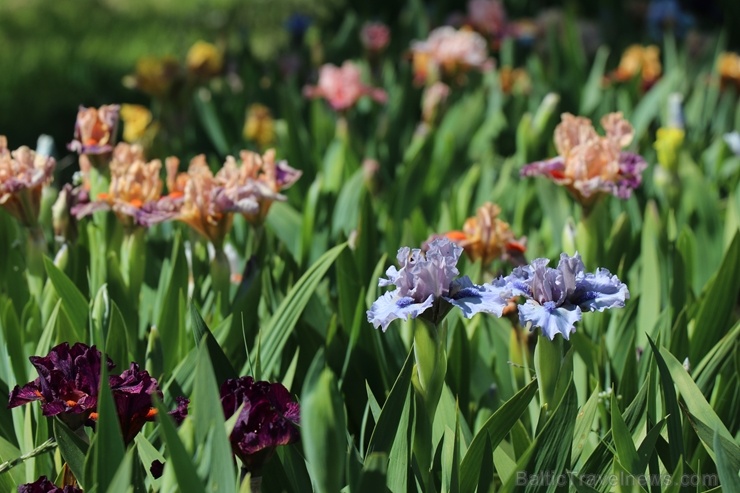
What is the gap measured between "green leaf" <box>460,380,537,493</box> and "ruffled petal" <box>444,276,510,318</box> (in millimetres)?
103

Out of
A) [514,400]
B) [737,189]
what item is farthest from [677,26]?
[514,400]

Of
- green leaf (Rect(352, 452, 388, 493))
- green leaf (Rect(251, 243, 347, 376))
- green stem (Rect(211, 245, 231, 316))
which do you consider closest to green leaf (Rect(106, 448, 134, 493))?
green leaf (Rect(352, 452, 388, 493))

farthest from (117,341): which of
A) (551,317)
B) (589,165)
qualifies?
(589,165)

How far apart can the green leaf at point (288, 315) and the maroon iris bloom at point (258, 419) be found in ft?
1.23

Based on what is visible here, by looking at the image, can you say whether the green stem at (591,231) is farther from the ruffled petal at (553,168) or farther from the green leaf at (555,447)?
the green leaf at (555,447)

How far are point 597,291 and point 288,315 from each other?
50 centimetres

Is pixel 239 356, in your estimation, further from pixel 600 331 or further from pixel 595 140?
pixel 595 140

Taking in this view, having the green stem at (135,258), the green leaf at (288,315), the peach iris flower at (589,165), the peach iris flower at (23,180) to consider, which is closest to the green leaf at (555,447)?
the green leaf at (288,315)

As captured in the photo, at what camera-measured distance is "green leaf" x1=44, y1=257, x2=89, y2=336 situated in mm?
1563

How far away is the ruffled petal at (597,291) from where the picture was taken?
3.94 feet

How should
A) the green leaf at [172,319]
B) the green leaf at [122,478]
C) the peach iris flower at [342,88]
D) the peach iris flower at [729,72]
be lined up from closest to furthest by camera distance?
1. the green leaf at [122,478]
2. the green leaf at [172,319]
3. the peach iris flower at [342,88]
4. the peach iris flower at [729,72]

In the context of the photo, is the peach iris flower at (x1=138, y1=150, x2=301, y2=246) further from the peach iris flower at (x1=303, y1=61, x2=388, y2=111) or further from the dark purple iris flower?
the peach iris flower at (x1=303, y1=61, x2=388, y2=111)

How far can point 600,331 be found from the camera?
1751 millimetres

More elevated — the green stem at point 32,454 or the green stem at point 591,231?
the green stem at point 32,454
